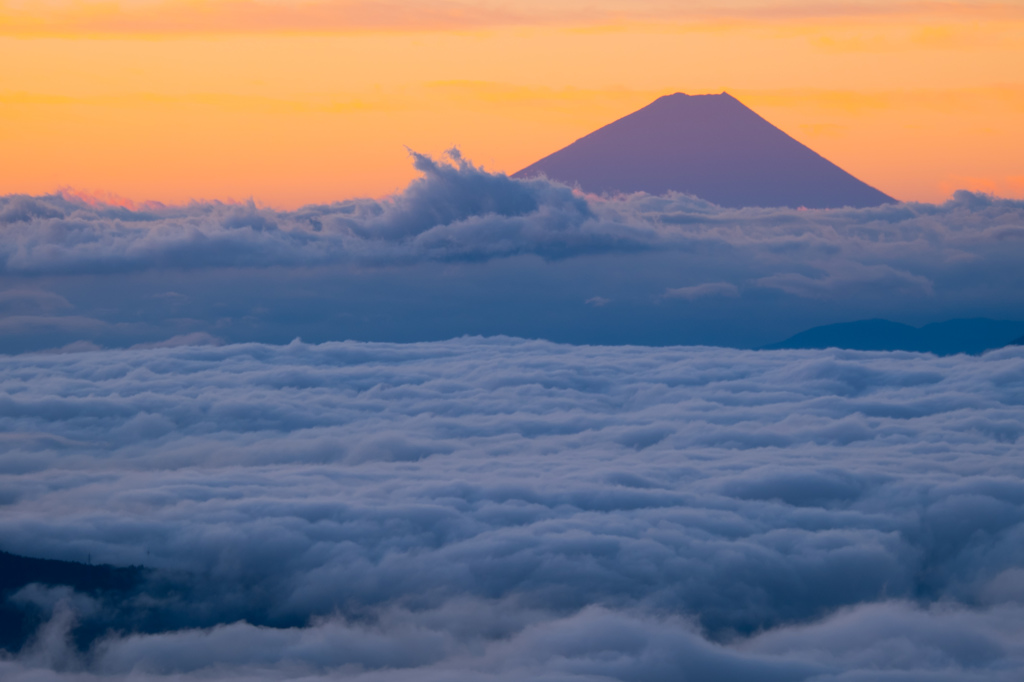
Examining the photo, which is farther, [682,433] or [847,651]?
[682,433]

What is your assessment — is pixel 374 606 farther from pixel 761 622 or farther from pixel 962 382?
pixel 962 382

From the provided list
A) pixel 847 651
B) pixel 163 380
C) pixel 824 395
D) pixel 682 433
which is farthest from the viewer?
pixel 163 380

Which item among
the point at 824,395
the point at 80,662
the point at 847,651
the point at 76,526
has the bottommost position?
the point at 80,662

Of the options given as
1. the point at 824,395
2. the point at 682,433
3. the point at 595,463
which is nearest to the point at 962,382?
the point at 824,395

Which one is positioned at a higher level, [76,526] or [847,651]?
[76,526]

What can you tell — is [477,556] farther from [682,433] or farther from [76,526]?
[682,433]

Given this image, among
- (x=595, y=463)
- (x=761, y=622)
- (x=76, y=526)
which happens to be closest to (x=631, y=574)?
(x=761, y=622)

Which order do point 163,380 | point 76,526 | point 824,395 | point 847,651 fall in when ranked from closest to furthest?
point 847,651 < point 76,526 < point 824,395 < point 163,380

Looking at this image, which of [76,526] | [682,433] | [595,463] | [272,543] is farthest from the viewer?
[682,433]

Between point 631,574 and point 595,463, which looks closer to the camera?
point 631,574
